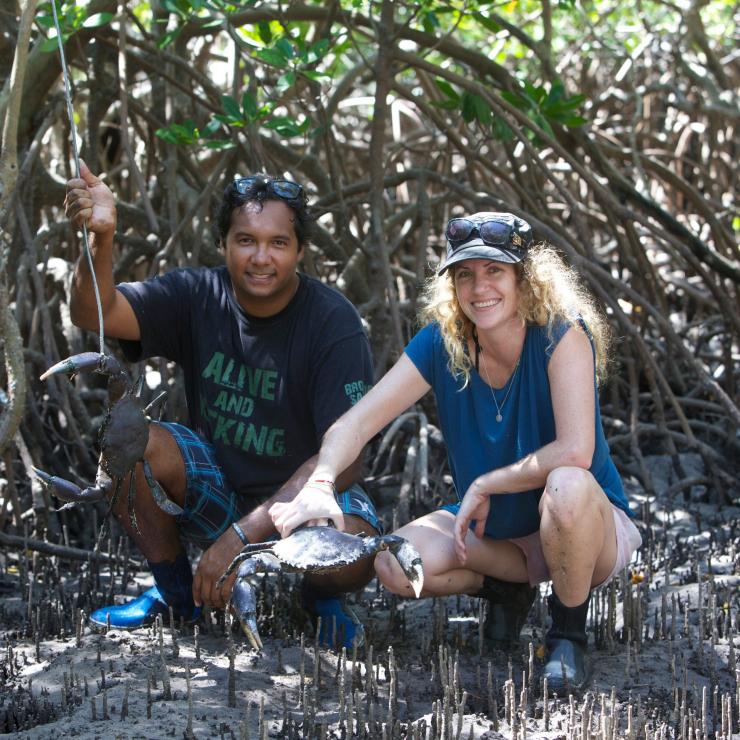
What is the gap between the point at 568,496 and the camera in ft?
7.93

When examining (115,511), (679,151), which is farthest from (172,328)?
(679,151)

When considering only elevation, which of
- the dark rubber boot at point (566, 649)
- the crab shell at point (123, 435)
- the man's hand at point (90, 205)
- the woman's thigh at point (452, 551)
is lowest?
the dark rubber boot at point (566, 649)

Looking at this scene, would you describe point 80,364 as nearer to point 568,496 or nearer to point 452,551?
point 452,551

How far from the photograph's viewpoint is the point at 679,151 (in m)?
6.30

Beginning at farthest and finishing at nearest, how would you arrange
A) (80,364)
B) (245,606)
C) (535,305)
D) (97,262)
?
(97,262)
(535,305)
(80,364)
(245,606)

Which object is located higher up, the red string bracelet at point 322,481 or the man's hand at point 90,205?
the man's hand at point 90,205

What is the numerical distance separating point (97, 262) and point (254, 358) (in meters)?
0.45

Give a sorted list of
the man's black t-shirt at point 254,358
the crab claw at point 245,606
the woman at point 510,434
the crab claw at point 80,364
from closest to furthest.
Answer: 1. the crab claw at point 245,606
2. the crab claw at point 80,364
3. the woman at point 510,434
4. the man's black t-shirt at point 254,358

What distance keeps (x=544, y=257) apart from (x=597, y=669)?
941mm

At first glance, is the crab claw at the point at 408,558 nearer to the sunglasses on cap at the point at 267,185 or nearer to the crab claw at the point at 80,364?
the crab claw at the point at 80,364

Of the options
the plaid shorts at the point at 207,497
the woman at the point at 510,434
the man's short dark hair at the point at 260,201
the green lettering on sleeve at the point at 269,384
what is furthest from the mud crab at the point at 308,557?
the man's short dark hair at the point at 260,201

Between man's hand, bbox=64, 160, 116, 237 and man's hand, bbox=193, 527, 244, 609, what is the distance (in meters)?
0.75

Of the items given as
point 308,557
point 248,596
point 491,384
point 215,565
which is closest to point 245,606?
point 248,596

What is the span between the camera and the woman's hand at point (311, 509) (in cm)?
236
